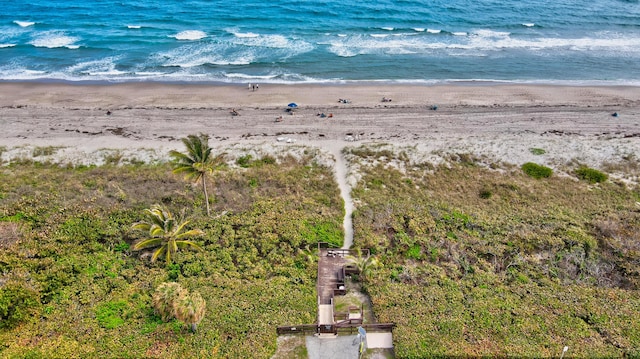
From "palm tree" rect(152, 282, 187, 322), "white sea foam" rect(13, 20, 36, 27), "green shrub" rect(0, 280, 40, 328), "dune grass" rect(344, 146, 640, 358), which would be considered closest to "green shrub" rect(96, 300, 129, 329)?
"palm tree" rect(152, 282, 187, 322)

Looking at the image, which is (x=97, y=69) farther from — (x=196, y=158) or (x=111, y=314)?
(x=111, y=314)

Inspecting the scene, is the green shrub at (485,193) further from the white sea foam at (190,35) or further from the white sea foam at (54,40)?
the white sea foam at (54,40)

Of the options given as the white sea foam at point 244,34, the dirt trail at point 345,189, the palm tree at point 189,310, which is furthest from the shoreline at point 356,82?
the palm tree at point 189,310

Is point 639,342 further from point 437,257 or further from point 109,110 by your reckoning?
point 109,110

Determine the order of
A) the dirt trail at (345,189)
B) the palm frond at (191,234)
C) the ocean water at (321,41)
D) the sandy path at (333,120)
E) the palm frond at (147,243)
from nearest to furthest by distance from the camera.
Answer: the palm frond at (147,243), the palm frond at (191,234), the dirt trail at (345,189), the sandy path at (333,120), the ocean water at (321,41)

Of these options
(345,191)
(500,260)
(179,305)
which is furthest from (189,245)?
(500,260)

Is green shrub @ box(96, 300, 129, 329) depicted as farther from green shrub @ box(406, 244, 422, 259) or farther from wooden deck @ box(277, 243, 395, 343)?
green shrub @ box(406, 244, 422, 259)
